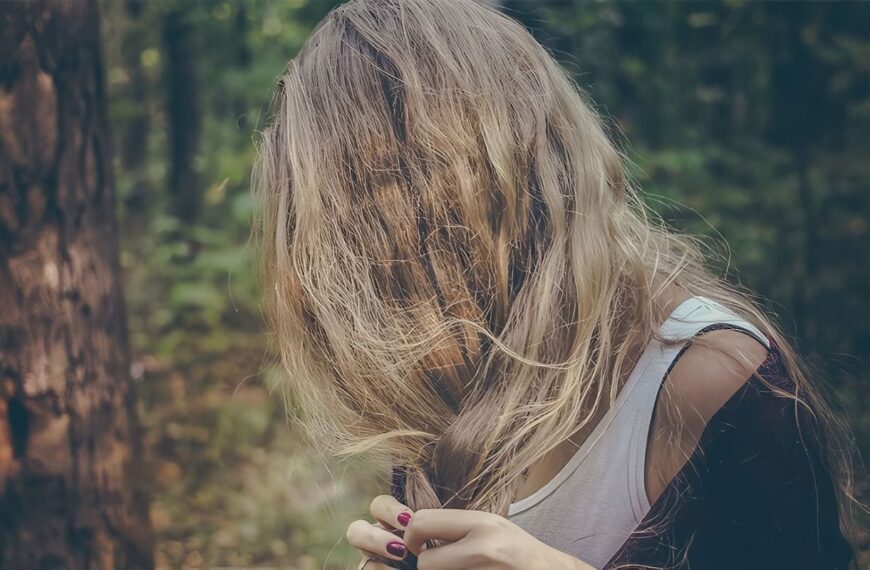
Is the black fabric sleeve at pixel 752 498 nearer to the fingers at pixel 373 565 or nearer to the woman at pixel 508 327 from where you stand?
the woman at pixel 508 327

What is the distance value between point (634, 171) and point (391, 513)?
119 inches

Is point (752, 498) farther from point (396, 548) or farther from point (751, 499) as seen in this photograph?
point (396, 548)

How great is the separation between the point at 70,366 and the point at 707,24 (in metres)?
4.24

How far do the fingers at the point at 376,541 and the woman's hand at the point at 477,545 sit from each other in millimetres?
103

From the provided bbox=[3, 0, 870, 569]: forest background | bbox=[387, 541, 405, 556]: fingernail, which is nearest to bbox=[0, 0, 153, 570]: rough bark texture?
bbox=[387, 541, 405, 556]: fingernail

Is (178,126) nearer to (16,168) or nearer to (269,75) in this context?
(269,75)

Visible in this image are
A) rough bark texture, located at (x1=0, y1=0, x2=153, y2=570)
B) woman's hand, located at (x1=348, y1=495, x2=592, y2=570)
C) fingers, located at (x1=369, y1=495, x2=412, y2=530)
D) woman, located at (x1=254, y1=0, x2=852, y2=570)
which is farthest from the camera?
rough bark texture, located at (x1=0, y1=0, x2=153, y2=570)

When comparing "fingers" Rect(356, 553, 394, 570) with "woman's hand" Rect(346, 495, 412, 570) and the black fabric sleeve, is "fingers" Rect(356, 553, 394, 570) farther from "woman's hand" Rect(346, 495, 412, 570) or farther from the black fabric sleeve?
the black fabric sleeve

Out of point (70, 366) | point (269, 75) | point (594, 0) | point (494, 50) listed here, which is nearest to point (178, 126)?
point (269, 75)

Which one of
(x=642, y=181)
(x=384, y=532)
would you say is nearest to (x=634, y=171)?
(x=642, y=181)

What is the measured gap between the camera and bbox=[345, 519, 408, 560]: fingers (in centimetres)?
114

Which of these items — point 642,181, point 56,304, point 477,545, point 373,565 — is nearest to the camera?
point 477,545

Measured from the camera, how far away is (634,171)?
152 inches

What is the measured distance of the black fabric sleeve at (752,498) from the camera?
104 centimetres
